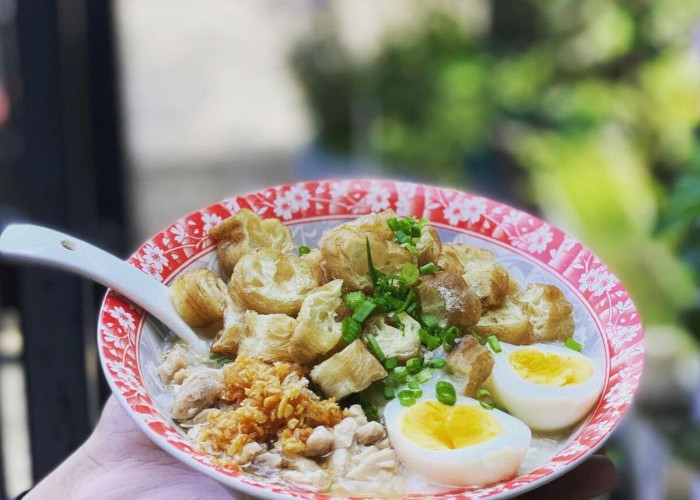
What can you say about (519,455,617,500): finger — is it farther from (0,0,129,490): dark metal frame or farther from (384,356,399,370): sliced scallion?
(0,0,129,490): dark metal frame

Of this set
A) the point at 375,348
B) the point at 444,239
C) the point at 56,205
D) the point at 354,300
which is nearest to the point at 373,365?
the point at 375,348

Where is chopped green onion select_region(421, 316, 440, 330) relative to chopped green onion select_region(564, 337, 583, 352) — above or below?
above

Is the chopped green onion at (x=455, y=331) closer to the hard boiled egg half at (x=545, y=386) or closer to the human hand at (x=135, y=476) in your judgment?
the hard boiled egg half at (x=545, y=386)

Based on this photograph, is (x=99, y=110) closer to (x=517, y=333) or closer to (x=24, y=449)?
(x=24, y=449)

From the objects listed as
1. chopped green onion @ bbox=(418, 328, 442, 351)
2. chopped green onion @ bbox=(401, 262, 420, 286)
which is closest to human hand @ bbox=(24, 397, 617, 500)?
chopped green onion @ bbox=(418, 328, 442, 351)

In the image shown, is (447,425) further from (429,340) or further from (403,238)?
(403,238)

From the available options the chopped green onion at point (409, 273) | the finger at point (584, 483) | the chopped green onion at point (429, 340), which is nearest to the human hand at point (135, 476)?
the finger at point (584, 483)
